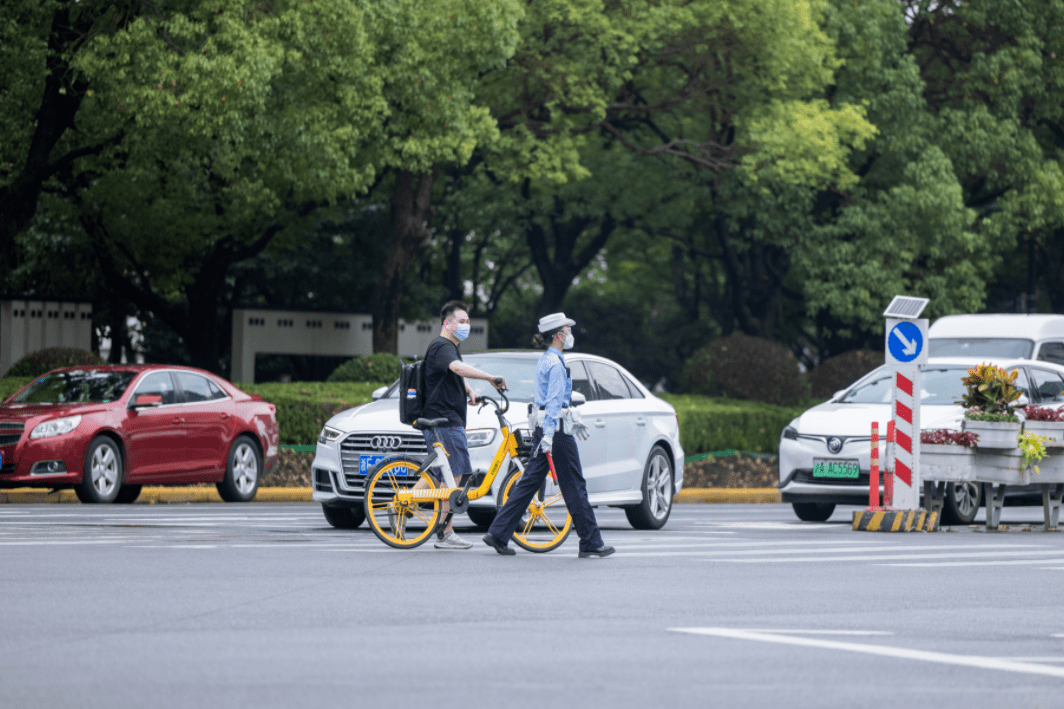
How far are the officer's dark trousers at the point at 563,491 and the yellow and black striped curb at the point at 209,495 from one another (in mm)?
8459

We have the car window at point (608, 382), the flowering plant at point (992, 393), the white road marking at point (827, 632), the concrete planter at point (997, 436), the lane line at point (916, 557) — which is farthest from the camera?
the flowering plant at point (992, 393)

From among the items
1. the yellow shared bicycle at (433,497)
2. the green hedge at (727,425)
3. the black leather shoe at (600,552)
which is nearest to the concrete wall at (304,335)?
the green hedge at (727,425)

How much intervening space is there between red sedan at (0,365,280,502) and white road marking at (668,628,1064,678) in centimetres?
1149

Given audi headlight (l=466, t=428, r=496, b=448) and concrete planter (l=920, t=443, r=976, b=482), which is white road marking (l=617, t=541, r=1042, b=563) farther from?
concrete planter (l=920, t=443, r=976, b=482)

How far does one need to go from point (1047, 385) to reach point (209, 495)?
9.98 meters

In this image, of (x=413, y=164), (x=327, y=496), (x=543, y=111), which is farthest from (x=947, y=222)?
(x=327, y=496)

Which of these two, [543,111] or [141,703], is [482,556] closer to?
[141,703]

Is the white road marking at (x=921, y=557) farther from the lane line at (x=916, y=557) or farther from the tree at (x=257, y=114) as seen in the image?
the tree at (x=257, y=114)

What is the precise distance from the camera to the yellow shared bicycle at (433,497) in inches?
527

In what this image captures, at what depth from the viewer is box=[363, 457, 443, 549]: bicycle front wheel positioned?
44.0 ft

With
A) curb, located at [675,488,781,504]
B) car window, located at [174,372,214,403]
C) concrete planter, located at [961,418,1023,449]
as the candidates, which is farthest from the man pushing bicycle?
curb, located at [675,488,781,504]

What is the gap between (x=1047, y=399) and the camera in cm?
1947

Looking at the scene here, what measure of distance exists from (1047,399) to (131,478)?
10254 mm

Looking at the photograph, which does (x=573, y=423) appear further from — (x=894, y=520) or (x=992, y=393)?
(x=992, y=393)
